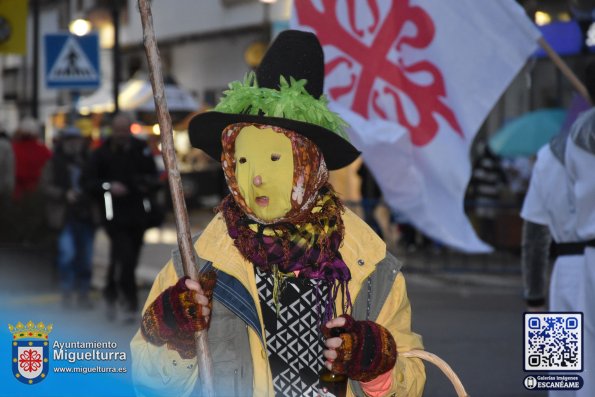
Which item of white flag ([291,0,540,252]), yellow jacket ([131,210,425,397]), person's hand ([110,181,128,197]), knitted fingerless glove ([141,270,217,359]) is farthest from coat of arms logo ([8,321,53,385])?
person's hand ([110,181,128,197])

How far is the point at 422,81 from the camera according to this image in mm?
6070

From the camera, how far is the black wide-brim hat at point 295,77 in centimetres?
338

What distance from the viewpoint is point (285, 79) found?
3.41m

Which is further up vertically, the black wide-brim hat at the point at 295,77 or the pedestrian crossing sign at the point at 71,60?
the pedestrian crossing sign at the point at 71,60

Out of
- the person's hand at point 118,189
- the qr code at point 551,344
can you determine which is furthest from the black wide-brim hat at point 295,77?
the person's hand at point 118,189

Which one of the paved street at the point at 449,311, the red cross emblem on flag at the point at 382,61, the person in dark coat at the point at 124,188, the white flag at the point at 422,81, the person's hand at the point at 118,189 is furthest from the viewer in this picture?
the person in dark coat at the point at 124,188

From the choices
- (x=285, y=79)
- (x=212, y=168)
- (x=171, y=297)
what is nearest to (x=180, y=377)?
(x=171, y=297)

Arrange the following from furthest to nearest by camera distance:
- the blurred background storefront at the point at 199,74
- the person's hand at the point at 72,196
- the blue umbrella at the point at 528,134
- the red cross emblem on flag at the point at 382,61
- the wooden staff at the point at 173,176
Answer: the blurred background storefront at the point at 199,74, the blue umbrella at the point at 528,134, the person's hand at the point at 72,196, the red cross emblem on flag at the point at 382,61, the wooden staff at the point at 173,176

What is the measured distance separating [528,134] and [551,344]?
12365 millimetres

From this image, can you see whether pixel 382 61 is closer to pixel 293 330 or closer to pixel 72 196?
pixel 293 330

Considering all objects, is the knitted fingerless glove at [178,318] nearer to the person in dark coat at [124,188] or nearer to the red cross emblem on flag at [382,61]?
the red cross emblem on flag at [382,61]

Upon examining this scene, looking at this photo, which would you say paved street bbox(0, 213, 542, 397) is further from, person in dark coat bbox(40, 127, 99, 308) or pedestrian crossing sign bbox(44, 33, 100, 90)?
pedestrian crossing sign bbox(44, 33, 100, 90)

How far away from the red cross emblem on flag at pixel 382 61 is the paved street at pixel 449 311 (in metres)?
1.86

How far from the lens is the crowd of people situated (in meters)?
11.0
